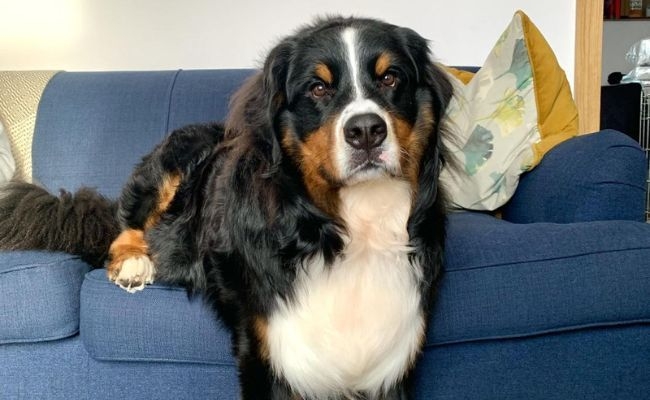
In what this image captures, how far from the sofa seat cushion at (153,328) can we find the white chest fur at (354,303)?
0.21 metres

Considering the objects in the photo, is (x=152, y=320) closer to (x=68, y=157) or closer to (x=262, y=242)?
(x=262, y=242)

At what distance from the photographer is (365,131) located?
1180 millimetres

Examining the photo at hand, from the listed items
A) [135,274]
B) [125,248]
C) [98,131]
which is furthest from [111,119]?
[135,274]

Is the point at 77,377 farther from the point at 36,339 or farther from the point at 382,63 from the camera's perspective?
the point at 382,63

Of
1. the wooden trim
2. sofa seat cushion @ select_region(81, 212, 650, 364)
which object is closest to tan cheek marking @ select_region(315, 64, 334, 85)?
sofa seat cushion @ select_region(81, 212, 650, 364)

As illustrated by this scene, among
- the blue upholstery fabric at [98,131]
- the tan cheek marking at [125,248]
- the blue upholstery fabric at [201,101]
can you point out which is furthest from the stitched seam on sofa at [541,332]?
the blue upholstery fabric at [98,131]

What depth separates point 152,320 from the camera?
151 centimetres

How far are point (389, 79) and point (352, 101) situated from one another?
0.12 m

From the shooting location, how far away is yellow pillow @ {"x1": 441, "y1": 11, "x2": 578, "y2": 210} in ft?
6.52

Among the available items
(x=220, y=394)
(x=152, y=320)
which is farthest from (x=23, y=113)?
(x=220, y=394)

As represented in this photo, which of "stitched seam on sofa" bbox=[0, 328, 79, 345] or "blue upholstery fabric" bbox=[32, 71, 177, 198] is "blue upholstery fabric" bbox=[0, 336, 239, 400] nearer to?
"stitched seam on sofa" bbox=[0, 328, 79, 345]

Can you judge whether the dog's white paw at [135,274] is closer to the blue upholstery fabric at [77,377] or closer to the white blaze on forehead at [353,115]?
the blue upholstery fabric at [77,377]

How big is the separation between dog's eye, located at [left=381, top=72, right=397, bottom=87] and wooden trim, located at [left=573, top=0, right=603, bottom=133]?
1.63 meters

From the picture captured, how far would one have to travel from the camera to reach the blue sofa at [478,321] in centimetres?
148
